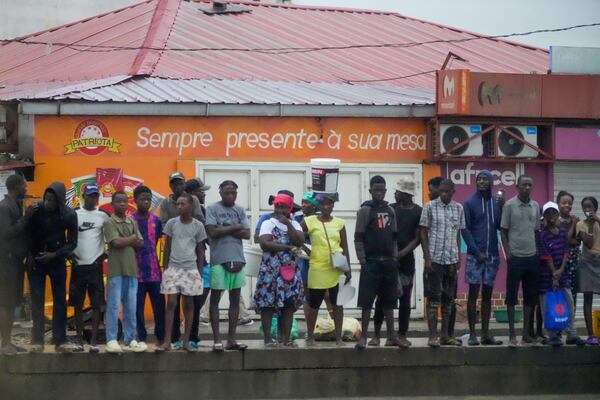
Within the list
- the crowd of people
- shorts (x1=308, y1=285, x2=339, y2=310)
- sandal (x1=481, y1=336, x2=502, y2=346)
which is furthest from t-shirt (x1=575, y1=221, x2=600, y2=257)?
shorts (x1=308, y1=285, x2=339, y2=310)

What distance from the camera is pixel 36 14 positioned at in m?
32.5

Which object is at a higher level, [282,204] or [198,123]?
[198,123]

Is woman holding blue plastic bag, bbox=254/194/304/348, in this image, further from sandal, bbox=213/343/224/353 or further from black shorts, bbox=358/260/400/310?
black shorts, bbox=358/260/400/310

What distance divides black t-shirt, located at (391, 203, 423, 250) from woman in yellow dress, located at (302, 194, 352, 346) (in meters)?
0.67

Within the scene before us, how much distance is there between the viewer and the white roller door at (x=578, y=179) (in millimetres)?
18562

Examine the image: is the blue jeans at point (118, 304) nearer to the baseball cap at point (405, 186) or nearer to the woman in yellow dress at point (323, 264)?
the woman in yellow dress at point (323, 264)

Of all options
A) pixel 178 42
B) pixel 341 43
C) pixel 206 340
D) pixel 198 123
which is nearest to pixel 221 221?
pixel 206 340

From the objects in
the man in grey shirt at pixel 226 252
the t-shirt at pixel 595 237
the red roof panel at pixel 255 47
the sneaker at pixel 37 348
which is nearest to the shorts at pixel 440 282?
the t-shirt at pixel 595 237

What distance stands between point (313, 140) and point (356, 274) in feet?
7.14

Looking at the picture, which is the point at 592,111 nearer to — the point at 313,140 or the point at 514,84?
the point at 514,84

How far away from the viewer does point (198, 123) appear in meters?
17.3

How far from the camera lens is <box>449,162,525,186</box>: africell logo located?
59.5 ft

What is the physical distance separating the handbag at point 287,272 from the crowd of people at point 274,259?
0.04 feet

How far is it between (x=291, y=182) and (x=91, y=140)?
3085mm
